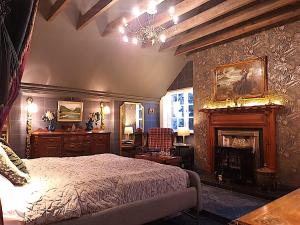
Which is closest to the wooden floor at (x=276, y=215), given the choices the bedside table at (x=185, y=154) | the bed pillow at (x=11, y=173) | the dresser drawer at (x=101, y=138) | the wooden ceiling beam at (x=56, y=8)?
the bed pillow at (x=11, y=173)

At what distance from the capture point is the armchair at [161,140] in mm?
6354

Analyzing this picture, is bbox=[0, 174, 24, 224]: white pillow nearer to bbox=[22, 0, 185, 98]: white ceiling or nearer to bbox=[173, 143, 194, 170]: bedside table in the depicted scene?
bbox=[22, 0, 185, 98]: white ceiling

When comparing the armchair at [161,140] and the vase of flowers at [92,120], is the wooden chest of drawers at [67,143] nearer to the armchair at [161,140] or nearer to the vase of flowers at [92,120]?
the vase of flowers at [92,120]

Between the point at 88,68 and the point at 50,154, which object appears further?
the point at 88,68

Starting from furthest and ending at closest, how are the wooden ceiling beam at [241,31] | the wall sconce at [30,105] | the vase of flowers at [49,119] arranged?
1. the vase of flowers at [49,119]
2. the wall sconce at [30,105]
3. the wooden ceiling beam at [241,31]

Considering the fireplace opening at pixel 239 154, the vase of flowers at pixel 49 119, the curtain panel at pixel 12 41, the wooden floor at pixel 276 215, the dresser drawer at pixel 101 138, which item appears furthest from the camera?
the dresser drawer at pixel 101 138

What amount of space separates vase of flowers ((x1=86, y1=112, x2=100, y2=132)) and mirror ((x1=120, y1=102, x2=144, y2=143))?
2.53 feet

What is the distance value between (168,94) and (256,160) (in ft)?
12.2

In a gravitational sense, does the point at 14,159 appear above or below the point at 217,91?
below

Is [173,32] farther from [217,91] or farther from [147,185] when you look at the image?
[147,185]

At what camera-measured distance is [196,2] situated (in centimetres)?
398

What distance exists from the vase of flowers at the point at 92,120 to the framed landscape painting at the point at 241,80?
3301 mm

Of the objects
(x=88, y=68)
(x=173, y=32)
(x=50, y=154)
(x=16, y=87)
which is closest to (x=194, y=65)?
(x=173, y=32)

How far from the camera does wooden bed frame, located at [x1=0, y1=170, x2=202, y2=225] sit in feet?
→ 7.42
